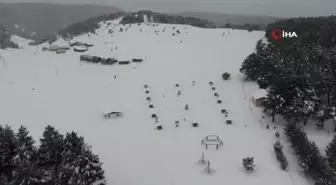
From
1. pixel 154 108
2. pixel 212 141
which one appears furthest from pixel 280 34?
pixel 212 141

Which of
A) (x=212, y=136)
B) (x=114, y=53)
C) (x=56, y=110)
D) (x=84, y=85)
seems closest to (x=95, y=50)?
(x=114, y=53)

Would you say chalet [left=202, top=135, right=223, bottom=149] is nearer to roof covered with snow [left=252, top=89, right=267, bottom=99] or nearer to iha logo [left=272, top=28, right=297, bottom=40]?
roof covered with snow [left=252, top=89, right=267, bottom=99]

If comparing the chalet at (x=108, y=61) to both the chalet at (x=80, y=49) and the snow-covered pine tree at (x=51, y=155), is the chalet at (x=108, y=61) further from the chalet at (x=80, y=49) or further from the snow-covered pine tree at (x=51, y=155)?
the snow-covered pine tree at (x=51, y=155)

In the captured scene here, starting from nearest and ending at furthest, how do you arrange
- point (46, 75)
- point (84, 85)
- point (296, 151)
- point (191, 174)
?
point (191, 174), point (296, 151), point (84, 85), point (46, 75)

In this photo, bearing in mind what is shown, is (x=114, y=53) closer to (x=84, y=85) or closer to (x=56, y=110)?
(x=84, y=85)

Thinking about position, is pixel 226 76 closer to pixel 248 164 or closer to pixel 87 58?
pixel 248 164

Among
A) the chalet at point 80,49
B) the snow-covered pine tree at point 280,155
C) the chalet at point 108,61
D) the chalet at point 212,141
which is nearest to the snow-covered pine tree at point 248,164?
the snow-covered pine tree at point 280,155
